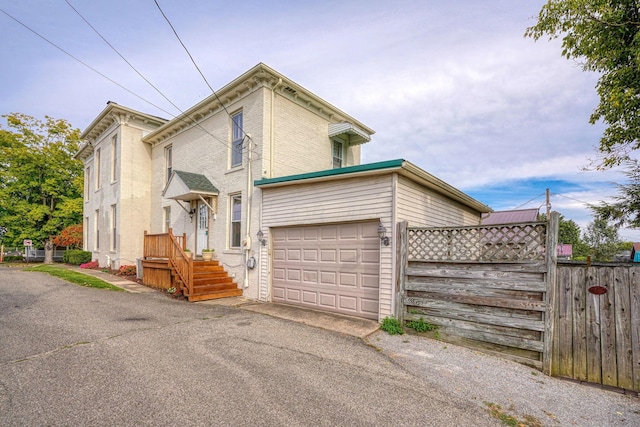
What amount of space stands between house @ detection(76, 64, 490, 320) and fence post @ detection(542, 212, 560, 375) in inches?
106

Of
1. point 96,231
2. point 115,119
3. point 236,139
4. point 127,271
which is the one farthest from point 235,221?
point 96,231

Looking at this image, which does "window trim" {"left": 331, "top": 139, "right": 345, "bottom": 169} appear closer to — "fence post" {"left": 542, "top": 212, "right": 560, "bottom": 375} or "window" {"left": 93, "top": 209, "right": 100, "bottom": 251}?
"fence post" {"left": 542, "top": 212, "right": 560, "bottom": 375}

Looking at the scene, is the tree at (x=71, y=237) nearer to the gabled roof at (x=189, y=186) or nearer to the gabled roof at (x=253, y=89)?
the gabled roof at (x=253, y=89)

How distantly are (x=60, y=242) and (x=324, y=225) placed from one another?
23081mm

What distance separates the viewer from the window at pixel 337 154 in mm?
12672

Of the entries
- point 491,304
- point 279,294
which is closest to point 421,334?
point 491,304

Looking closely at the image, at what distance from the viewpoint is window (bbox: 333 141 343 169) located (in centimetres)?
1267

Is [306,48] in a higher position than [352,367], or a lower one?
higher

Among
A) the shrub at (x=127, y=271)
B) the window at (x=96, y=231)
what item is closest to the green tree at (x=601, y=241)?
the shrub at (x=127, y=271)

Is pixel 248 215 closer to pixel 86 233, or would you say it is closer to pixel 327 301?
pixel 327 301

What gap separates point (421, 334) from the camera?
19.4ft

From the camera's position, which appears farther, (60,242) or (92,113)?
(60,242)

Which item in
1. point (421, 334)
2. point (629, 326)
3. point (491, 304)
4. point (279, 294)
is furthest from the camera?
point (279, 294)

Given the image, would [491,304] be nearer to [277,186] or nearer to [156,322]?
[277,186]
